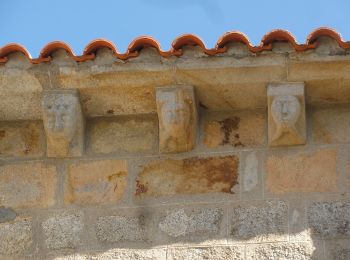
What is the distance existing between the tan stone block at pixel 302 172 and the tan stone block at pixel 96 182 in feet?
2.56

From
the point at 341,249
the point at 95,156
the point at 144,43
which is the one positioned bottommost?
the point at 341,249

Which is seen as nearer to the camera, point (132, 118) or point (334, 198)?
point (334, 198)

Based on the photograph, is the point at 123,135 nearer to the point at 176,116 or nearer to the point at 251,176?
the point at 176,116

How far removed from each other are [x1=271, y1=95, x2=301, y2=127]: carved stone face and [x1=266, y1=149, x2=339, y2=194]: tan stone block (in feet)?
0.61

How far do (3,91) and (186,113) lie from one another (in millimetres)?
975

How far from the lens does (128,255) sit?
235 inches

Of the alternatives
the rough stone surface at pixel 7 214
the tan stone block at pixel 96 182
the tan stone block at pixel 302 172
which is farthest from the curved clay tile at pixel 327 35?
the rough stone surface at pixel 7 214

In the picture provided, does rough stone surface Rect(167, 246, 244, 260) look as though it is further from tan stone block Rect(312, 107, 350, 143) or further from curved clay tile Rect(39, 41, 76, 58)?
curved clay tile Rect(39, 41, 76, 58)

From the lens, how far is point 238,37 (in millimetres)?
6000

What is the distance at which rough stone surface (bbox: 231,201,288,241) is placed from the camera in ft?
19.5

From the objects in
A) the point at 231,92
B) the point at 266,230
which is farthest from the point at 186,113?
the point at 266,230

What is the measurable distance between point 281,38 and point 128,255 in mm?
1343

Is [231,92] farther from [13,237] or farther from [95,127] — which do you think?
[13,237]

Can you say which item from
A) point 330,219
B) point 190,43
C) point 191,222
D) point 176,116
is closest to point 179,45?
point 190,43
